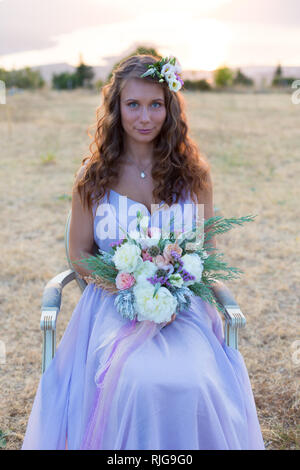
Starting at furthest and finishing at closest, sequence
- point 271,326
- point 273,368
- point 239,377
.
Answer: point 271,326, point 273,368, point 239,377

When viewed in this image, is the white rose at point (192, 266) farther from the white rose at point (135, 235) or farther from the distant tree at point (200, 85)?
the distant tree at point (200, 85)

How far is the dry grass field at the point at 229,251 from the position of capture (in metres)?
3.26

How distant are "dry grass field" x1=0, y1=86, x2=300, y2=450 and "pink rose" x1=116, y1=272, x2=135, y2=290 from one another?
4.69 feet

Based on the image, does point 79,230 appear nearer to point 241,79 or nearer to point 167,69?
point 167,69

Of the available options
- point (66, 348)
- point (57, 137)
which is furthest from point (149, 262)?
point (57, 137)

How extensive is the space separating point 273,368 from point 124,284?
1992mm

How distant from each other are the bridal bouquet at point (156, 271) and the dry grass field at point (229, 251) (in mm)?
1352

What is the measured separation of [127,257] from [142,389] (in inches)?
21.9

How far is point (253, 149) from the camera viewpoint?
36.5 feet

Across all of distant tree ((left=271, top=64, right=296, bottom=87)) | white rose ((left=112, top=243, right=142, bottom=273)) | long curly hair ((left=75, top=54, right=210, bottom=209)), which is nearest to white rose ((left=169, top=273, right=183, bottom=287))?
white rose ((left=112, top=243, right=142, bottom=273))

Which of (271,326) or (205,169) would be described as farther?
(271,326)

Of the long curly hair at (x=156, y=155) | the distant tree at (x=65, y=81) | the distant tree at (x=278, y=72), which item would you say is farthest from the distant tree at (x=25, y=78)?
the long curly hair at (x=156, y=155)

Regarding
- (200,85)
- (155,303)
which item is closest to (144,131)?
(155,303)

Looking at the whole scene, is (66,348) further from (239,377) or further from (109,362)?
(239,377)
